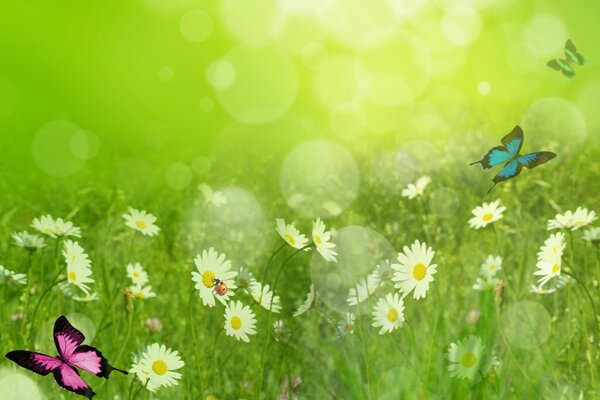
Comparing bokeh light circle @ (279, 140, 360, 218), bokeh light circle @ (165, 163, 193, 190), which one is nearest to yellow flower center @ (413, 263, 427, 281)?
bokeh light circle @ (279, 140, 360, 218)

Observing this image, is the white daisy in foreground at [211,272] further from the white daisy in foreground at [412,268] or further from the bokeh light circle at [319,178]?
the bokeh light circle at [319,178]

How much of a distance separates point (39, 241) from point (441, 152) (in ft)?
10.5

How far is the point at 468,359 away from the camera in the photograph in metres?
1.80

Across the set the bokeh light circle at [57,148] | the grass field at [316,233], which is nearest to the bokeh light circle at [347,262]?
the grass field at [316,233]

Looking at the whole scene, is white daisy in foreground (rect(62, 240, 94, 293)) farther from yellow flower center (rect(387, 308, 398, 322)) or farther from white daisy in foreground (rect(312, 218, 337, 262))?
yellow flower center (rect(387, 308, 398, 322))

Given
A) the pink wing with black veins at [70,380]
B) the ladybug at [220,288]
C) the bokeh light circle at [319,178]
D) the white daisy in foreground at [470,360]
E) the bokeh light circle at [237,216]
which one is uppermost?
the bokeh light circle at [319,178]

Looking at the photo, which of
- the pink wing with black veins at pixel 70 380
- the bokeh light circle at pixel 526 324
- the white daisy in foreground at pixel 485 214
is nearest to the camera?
the pink wing with black veins at pixel 70 380

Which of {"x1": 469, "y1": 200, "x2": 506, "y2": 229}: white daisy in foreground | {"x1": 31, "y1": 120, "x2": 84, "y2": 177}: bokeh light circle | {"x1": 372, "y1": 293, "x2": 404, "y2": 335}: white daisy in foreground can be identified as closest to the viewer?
{"x1": 372, "y1": 293, "x2": 404, "y2": 335}: white daisy in foreground

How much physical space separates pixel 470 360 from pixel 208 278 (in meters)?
0.68

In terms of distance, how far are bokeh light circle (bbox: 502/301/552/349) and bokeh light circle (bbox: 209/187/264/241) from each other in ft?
4.85

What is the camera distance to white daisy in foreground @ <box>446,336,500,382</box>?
1771 mm

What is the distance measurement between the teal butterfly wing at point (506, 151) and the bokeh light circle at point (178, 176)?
306 centimetres

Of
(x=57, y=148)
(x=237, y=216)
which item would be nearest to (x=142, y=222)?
(x=237, y=216)

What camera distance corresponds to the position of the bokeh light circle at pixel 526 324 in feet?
7.86
